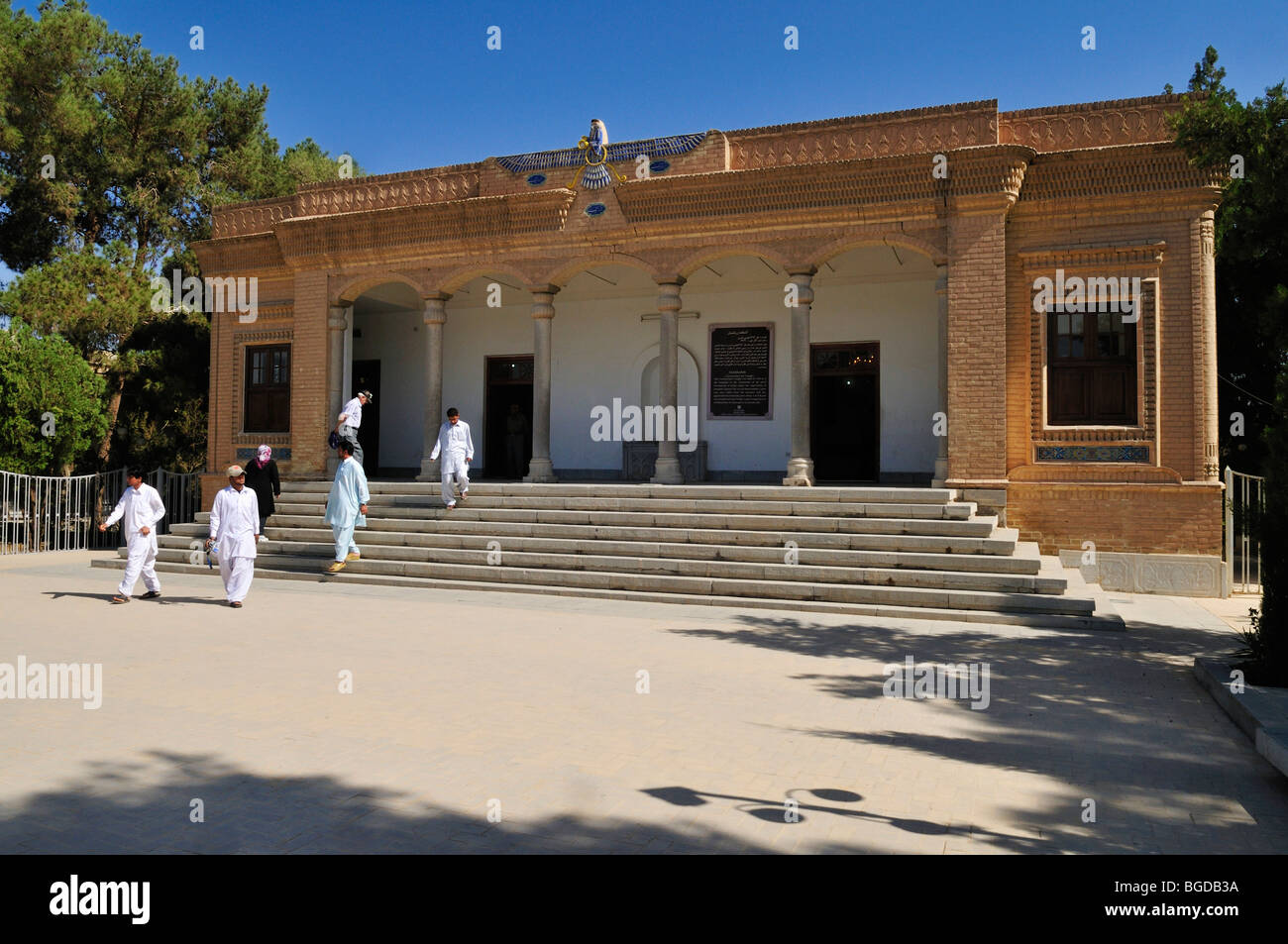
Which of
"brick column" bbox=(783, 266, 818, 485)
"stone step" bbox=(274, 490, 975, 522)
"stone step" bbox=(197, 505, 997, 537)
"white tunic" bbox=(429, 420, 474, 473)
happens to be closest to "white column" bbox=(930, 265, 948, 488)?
"stone step" bbox=(197, 505, 997, 537)

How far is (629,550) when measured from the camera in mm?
11711

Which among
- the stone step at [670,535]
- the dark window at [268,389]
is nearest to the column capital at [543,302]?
the stone step at [670,535]

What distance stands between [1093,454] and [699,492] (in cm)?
556

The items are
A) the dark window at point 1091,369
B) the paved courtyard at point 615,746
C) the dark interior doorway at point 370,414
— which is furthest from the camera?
the dark interior doorway at point 370,414

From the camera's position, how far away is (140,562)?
1051 centimetres

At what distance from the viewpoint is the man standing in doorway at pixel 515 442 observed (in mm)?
18734

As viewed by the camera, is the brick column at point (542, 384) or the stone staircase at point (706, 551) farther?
the brick column at point (542, 384)

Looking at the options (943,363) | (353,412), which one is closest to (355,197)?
(353,412)

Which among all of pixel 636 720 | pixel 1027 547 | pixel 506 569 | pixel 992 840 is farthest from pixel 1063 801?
pixel 506 569

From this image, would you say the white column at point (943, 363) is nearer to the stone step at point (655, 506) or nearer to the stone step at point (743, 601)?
the stone step at point (655, 506)

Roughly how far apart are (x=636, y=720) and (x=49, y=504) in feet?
52.7

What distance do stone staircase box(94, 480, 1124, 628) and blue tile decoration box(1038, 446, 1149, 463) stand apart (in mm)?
1565

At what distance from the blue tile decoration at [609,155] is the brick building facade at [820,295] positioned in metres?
0.05

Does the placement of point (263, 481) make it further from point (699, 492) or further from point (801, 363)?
point (801, 363)
